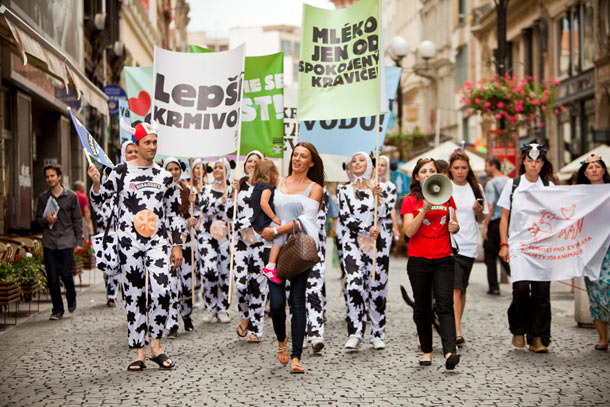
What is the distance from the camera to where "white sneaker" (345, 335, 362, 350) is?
8422 millimetres

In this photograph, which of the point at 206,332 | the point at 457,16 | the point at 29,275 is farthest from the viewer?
the point at 457,16

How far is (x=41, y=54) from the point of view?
1010cm

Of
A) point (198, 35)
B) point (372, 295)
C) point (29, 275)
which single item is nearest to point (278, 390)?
point (372, 295)

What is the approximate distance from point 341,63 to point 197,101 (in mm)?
1858

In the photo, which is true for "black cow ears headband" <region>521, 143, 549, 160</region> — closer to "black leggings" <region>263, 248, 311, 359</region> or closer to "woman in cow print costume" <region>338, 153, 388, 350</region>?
"woman in cow print costume" <region>338, 153, 388, 350</region>

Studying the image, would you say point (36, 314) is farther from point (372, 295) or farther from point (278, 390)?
point (278, 390)

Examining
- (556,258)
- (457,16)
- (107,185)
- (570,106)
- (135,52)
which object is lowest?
(556,258)

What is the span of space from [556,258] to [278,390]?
3.23 meters

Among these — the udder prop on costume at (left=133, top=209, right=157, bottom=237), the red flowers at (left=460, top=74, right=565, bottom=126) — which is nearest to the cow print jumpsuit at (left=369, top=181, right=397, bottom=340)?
the udder prop on costume at (left=133, top=209, right=157, bottom=237)

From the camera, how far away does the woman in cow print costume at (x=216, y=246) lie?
10.5 metres

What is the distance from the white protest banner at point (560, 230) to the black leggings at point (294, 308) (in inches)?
85.1

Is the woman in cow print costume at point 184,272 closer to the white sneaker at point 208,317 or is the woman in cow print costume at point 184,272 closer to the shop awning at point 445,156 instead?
the white sneaker at point 208,317

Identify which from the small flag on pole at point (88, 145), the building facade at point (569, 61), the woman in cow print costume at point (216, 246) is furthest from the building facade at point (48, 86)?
the building facade at point (569, 61)

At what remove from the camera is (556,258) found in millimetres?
8500
